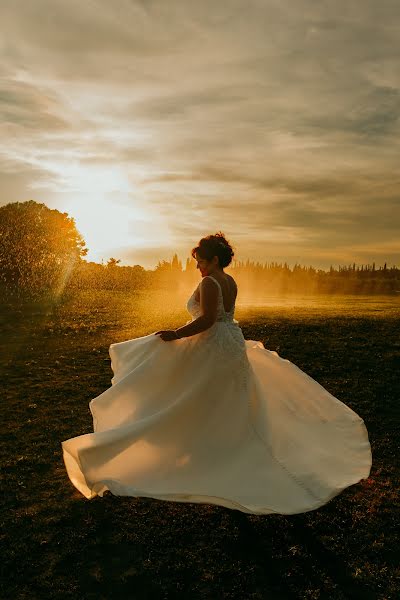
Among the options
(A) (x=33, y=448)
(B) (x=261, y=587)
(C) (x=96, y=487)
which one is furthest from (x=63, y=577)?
(A) (x=33, y=448)

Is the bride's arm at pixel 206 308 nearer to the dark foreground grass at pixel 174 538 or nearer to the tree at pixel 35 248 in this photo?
the dark foreground grass at pixel 174 538

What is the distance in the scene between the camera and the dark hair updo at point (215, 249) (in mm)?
6680

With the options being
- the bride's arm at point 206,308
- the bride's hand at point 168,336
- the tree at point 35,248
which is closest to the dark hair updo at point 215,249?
the bride's arm at point 206,308

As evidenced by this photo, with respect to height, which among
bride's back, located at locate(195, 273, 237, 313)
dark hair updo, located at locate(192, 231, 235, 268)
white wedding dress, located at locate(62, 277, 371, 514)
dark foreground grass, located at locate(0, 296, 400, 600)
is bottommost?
dark foreground grass, located at locate(0, 296, 400, 600)

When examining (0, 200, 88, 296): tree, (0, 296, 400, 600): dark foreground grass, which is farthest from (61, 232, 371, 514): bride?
(0, 200, 88, 296): tree

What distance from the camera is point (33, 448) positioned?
8586 millimetres

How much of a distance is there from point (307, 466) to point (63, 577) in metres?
3.34

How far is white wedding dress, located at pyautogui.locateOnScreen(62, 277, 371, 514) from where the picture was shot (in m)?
5.57

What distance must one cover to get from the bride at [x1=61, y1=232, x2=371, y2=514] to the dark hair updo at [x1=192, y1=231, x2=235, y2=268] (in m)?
0.02

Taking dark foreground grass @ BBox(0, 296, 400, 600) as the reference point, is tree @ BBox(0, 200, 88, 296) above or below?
above

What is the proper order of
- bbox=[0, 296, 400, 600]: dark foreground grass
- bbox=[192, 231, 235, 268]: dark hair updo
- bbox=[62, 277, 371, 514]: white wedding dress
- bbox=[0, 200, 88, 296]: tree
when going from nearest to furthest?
bbox=[0, 296, 400, 600]: dark foreground grass, bbox=[62, 277, 371, 514]: white wedding dress, bbox=[192, 231, 235, 268]: dark hair updo, bbox=[0, 200, 88, 296]: tree

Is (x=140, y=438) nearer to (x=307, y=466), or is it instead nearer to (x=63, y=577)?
(x=63, y=577)

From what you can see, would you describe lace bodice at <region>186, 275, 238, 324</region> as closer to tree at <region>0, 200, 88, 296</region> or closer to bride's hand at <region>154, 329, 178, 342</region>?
bride's hand at <region>154, 329, 178, 342</region>

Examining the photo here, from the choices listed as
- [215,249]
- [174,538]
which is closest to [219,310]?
[215,249]
